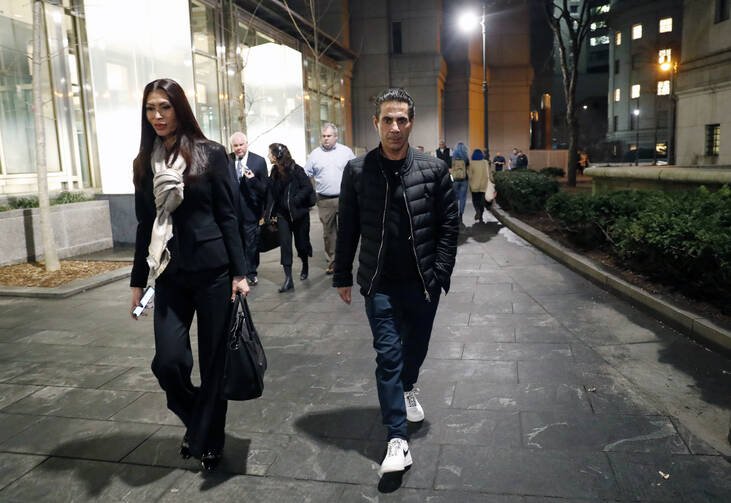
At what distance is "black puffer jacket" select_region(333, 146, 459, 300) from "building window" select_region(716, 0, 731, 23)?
750 inches

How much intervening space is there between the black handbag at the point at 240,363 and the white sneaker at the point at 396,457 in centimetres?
78

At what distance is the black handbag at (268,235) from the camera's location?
7859 millimetres

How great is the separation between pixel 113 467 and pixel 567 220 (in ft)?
26.7

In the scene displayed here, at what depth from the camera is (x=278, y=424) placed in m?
4.00

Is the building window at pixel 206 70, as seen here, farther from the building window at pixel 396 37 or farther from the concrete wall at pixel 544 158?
the concrete wall at pixel 544 158

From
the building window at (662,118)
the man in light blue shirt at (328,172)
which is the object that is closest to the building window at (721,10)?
the man in light blue shirt at (328,172)

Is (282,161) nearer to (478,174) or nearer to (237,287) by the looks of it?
(237,287)

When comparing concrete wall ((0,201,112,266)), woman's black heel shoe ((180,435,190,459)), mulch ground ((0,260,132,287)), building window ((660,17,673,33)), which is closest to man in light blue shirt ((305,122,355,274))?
mulch ground ((0,260,132,287))

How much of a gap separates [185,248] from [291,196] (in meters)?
5.14

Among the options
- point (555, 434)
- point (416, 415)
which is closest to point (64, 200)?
point (416, 415)

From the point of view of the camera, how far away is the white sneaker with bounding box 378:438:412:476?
3.21 m

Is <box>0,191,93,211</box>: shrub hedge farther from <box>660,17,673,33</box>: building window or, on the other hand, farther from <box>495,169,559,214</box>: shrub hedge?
<box>660,17,673,33</box>: building window

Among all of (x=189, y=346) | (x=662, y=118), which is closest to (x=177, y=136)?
(x=189, y=346)

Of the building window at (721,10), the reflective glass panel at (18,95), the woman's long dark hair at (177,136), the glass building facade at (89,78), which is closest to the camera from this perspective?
the woman's long dark hair at (177,136)
